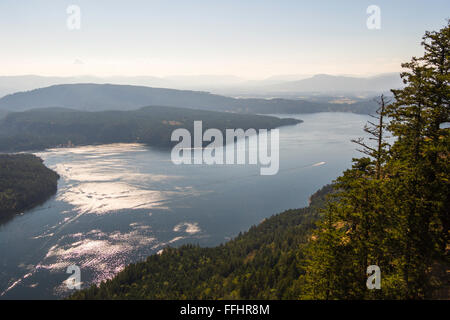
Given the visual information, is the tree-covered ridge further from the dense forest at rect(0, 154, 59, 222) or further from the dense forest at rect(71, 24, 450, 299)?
the dense forest at rect(0, 154, 59, 222)

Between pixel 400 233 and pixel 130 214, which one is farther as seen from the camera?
pixel 130 214

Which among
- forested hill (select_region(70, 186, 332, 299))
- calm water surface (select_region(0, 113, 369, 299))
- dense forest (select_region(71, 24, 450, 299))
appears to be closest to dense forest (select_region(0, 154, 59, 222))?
calm water surface (select_region(0, 113, 369, 299))

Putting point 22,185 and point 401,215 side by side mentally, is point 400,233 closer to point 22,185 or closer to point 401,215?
point 401,215

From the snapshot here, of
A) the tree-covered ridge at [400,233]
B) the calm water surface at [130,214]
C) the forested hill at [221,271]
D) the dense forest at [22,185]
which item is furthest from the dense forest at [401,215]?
the dense forest at [22,185]

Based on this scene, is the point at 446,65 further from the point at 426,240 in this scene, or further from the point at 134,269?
the point at 134,269

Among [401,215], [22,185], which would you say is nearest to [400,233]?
[401,215]

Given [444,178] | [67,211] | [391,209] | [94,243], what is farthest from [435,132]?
[67,211]
